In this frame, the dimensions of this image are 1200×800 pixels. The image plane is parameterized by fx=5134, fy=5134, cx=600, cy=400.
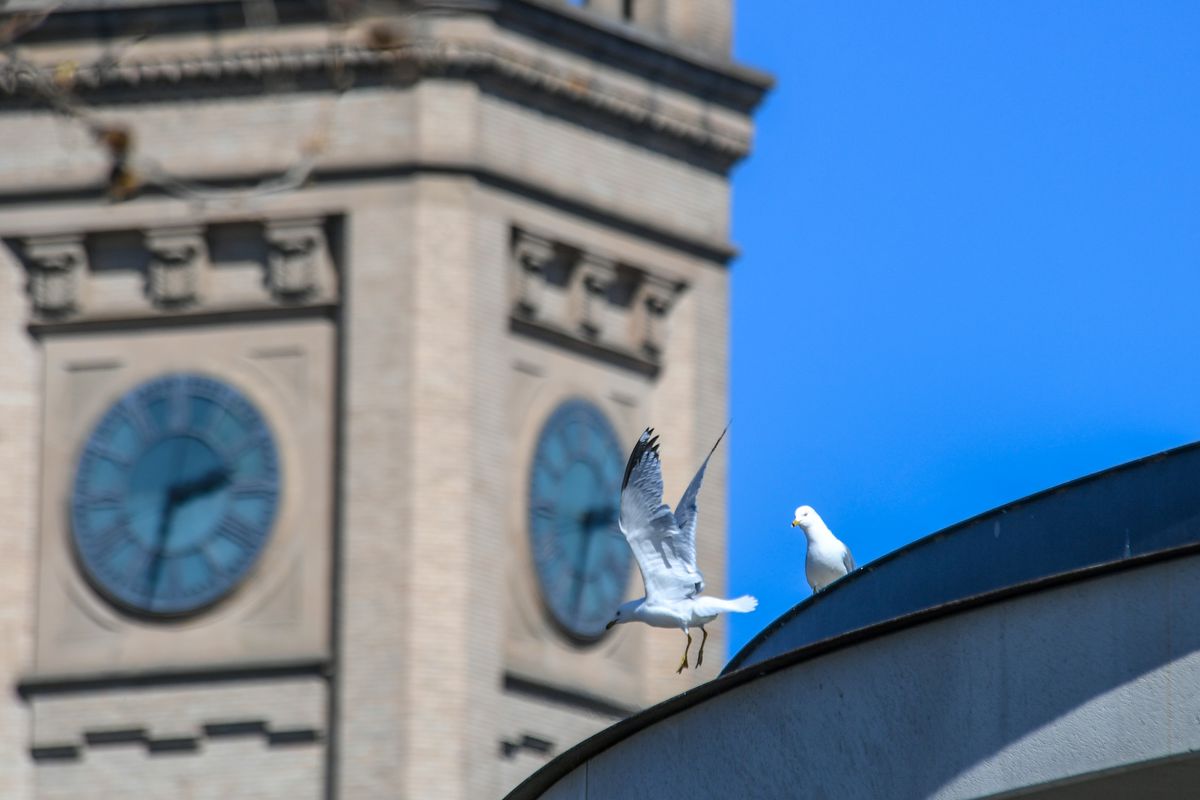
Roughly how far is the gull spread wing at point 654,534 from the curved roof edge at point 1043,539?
1708 mm

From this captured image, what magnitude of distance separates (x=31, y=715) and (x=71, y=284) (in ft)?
15.9

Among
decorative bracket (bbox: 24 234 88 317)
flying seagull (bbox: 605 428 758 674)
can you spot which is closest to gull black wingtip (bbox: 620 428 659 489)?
flying seagull (bbox: 605 428 758 674)

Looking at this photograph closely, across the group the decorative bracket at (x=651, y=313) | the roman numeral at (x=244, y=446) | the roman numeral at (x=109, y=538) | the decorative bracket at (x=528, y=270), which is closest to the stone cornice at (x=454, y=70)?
the decorative bracket at (x=528, y=270)

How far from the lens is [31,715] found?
56.2 meters

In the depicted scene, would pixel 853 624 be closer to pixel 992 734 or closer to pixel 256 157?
pixel 992 734

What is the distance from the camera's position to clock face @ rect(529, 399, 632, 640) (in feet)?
186

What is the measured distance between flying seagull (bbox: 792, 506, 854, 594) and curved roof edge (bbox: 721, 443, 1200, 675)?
145 inches

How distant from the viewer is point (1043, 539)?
27016mm

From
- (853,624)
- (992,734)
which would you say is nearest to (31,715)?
(853,624)

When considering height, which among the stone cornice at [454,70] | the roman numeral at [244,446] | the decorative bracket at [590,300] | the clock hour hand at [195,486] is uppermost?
the stone cornice at [454,70]

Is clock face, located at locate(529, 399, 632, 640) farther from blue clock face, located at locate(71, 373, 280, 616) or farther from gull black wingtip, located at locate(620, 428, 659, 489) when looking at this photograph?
gull black wingtip, located at locate(620, 428, 659, 489)

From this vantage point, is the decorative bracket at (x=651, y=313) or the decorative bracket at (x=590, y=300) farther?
the decorative bracket at (x=651, y=313)

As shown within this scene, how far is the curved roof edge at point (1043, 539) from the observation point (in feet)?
86.1

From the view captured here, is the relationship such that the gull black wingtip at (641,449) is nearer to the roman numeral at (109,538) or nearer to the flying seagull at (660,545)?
the flying seagull at (660,545)
